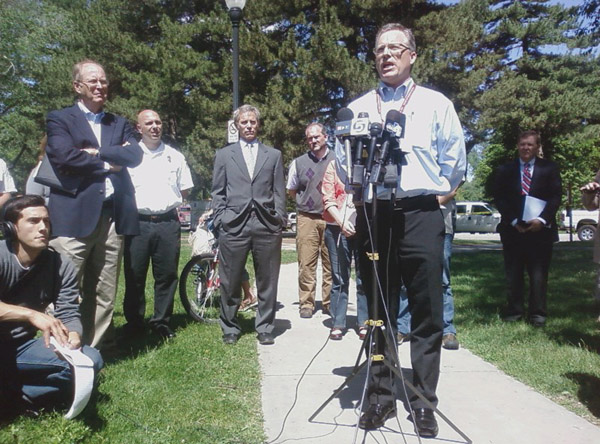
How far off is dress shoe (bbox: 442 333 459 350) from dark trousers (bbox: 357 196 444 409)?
72.5 inches

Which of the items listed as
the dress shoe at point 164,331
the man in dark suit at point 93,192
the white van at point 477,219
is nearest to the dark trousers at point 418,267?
the man in dark suit at point 93,192

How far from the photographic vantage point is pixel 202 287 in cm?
662

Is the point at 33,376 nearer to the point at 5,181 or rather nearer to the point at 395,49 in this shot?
the point at 395,49

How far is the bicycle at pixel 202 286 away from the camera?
253 inches

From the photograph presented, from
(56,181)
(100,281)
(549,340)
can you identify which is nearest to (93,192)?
(56,181)

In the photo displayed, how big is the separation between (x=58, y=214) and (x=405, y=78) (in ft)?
8.64

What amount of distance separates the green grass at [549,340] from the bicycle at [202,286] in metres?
2.72

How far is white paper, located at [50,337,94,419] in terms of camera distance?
3.05m

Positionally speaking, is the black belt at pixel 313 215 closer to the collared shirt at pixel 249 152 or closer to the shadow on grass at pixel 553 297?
the collared shirt at pixel 249 152

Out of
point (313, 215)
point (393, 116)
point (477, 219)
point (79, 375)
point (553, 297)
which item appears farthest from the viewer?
point (477, 219)

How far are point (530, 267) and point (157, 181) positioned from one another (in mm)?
4056

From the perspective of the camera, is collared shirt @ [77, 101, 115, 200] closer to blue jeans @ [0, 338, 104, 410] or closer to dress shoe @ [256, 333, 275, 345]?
blue jeans @ [0, 338, 104, 410]

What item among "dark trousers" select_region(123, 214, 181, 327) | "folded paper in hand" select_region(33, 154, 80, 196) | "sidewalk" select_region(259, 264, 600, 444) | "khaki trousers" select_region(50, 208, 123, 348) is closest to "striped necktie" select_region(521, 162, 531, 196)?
"sidewalk" select_region(259, 264, 600, 444)

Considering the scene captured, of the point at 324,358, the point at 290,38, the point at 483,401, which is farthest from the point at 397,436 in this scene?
the point at 290,38
